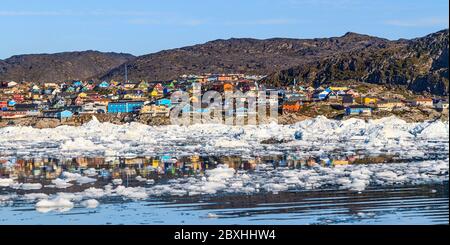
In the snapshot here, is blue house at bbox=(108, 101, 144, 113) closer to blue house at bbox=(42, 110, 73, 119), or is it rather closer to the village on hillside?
the village on hillside

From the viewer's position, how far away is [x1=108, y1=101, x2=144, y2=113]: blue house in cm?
5742

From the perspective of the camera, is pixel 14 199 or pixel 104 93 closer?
pixel 14 199

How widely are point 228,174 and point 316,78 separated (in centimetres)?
6669

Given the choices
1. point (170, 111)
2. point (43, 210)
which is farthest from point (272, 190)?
point (170, 111)

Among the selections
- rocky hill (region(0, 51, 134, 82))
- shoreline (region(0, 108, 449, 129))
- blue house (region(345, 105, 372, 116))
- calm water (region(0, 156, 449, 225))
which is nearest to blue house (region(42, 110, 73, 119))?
shoreline (region(0, 108, 449, 129))

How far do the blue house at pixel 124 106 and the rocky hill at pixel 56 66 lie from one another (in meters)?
86.5

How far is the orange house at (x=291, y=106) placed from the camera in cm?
5129

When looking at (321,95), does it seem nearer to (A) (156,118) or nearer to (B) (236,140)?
(A) (156,118)

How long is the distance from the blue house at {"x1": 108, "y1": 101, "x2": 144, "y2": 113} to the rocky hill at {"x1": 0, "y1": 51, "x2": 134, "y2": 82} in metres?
86.5

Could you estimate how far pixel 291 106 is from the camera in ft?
171

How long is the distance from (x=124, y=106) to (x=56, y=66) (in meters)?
102

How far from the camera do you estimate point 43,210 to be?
11.6 meters

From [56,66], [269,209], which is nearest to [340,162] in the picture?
[269,209]
